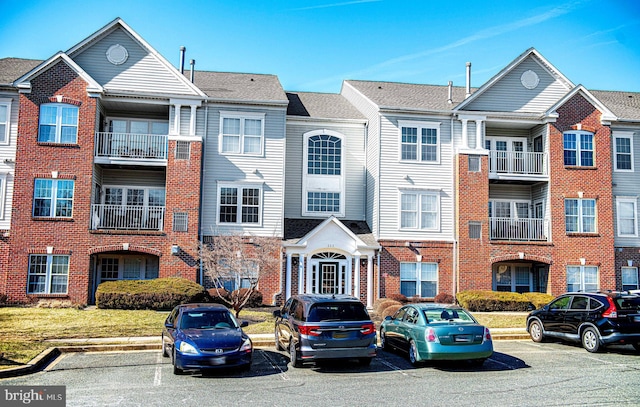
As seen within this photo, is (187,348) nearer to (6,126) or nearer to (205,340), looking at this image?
(205,340)

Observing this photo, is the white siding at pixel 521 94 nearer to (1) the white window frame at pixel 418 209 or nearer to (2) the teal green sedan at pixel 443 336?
(1) the white window frame at pixel 418 209

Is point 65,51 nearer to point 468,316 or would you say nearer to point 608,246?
point 468,316

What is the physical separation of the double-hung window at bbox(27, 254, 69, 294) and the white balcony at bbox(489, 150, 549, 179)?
1983 cm

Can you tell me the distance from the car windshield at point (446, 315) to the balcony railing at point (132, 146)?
15.6 metres

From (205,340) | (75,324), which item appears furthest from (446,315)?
(75,324)

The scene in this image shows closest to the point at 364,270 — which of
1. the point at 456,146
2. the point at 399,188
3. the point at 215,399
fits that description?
the point at 399,188

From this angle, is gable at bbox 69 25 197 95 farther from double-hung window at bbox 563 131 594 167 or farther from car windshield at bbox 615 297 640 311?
car windshield at bbox 615 297 640 311

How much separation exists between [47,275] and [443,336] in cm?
1784

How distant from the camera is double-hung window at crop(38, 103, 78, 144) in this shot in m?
23.2

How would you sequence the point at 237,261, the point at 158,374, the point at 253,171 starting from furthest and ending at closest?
the point at 253,171
the point at 237,261
the point at 158,374

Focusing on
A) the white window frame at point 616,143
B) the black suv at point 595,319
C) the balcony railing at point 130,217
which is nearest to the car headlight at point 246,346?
the black suv at point 595,319

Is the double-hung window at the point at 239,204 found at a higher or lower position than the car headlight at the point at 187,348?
higher

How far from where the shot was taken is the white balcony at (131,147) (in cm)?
2389

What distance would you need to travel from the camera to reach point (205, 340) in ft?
36.9
